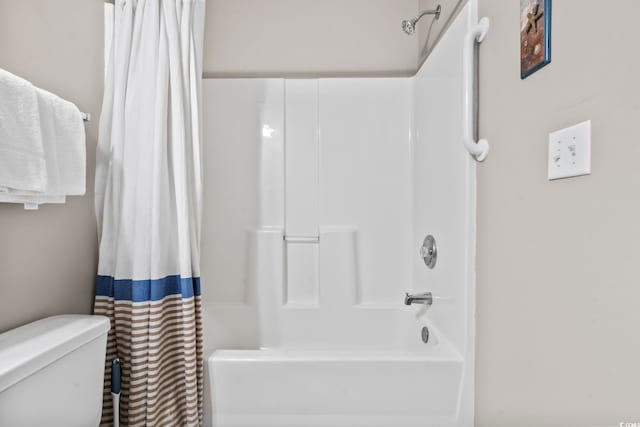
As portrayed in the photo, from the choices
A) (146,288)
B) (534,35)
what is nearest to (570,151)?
(534,35)

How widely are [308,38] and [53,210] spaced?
1490 mm

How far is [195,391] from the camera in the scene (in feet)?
4.18

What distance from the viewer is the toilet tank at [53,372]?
83 centimetres

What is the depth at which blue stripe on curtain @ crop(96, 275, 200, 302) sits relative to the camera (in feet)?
4.15

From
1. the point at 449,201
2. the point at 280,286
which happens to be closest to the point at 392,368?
the point at 449,201

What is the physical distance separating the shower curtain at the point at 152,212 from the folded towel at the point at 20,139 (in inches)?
13.3

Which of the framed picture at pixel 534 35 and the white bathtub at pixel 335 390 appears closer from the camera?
the framed picture at pixel 534 35

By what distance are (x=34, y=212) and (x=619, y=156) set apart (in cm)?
152

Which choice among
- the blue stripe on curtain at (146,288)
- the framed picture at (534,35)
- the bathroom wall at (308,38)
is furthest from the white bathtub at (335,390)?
the bathroom wall at (308,38)

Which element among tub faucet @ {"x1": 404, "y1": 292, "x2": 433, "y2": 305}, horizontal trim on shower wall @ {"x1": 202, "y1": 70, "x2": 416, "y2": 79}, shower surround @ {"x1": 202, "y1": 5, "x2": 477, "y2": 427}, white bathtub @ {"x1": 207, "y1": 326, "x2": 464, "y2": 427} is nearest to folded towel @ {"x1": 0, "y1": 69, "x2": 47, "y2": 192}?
white bathtub @ {"x1": 207, "y1": 326, "x2": 464, "y2": 427}

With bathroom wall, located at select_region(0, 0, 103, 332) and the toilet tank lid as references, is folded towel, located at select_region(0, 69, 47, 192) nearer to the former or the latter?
bathroom wall, located at select_region(0, 0, 103, 332)

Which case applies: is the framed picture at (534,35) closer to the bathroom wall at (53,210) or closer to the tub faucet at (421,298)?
the tub faucet at (421,298)

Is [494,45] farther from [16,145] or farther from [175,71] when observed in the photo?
[16,145]

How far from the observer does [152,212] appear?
4.21 feet
